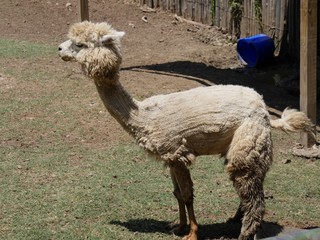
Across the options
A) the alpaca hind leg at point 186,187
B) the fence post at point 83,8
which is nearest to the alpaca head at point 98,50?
the alpaca hind leg at point 186,187

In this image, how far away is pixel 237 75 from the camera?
1255cm

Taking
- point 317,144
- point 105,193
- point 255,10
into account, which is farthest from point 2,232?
point 255,10

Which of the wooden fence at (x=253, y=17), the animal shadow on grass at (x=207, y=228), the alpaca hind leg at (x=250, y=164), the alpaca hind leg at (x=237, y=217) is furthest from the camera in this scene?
the wooden fence at (x=253, y=17)

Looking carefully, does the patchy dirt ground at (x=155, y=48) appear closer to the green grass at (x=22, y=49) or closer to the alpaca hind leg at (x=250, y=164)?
the green grass at (x=22, y=49)

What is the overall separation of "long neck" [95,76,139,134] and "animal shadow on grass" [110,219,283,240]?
3.19 feet

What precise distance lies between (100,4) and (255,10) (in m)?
4.82

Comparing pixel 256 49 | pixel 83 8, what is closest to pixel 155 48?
pixel 256 49

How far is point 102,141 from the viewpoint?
899 centimetres

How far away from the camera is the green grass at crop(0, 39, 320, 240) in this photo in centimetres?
634

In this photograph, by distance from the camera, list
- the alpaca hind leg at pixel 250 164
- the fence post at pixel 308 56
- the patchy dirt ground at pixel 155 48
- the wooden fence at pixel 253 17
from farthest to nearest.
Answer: the wooden fence at pixel 253 17
the patchy dirt ground at pixel 155 48
the fence post at pixel 308 56
the alpaca hind leg at pixel 250 164

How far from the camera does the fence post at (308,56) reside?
8445mm

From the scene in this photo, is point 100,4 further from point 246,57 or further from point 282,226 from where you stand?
point 282,226

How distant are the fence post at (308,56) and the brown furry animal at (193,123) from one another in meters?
2.70

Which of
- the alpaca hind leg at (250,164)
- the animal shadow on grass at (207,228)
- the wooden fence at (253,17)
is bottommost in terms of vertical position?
the wooden fence at (253,17)
